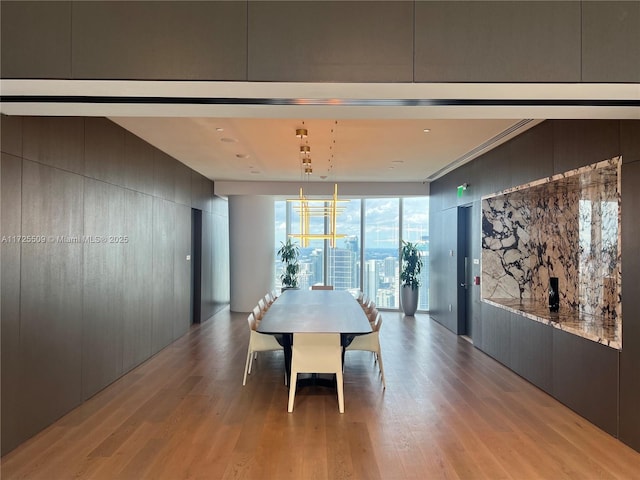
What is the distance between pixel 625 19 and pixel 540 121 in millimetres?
2258

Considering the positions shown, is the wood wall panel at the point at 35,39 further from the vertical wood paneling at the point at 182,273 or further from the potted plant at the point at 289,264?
the potted plant at the point at 289,264

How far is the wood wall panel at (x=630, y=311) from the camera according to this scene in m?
3.21

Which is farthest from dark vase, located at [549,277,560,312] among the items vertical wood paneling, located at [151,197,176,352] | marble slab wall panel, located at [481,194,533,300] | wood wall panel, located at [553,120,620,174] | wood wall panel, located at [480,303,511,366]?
vertical wood paneling, located at [151,197,176,352]

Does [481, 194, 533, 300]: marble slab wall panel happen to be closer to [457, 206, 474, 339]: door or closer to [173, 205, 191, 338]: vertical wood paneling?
[457, 206, 474, 339]: door

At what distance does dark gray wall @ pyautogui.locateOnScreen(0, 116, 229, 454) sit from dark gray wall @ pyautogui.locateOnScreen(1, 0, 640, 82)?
51.4 inches

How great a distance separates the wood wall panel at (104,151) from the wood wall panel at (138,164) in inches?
4.7

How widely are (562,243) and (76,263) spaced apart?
18.5ft

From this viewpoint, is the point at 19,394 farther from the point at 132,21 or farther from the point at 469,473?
the point at 469,473

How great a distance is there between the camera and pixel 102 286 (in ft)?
14.9

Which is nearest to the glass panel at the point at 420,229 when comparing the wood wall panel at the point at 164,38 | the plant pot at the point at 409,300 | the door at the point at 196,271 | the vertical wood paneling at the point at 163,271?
the plant pot at the point at 409,300

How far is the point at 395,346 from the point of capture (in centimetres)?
650

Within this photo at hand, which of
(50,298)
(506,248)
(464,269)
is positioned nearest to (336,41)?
(50,298)

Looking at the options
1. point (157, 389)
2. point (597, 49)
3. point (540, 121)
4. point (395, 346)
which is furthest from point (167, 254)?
point (597, 49)

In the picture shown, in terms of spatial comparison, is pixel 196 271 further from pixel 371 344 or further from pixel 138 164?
pixel 371 344
